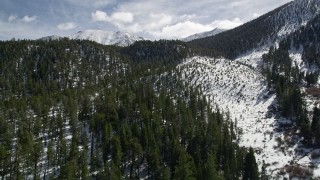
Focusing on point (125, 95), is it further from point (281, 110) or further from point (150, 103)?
point (281, 110)

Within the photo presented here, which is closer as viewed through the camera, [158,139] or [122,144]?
[122,144]

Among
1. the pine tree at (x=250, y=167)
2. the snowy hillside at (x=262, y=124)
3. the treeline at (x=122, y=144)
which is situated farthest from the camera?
the snowy hillside at (x=262, y=124)

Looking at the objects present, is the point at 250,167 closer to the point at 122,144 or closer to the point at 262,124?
the point at 122,144

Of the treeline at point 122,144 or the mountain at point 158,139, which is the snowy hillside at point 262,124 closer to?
the mountain at point 158,139

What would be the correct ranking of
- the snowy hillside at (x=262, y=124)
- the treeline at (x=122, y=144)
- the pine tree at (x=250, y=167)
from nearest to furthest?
the treeline at (x=122, y=144), the pine tree at (x=250, y=167), the snowy hillside at (x=262, y=124)

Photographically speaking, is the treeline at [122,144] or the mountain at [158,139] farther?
the mountain at [158,139]

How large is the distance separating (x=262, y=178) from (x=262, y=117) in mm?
57624

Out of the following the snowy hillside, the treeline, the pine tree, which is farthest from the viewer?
the snowy hillside

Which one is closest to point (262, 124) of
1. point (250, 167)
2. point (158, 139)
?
point (250, 167)

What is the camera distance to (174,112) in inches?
5005

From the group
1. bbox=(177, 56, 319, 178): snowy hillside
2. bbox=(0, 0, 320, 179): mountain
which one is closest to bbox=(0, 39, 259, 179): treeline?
bbox=(0, 0, 320, 179): mountain

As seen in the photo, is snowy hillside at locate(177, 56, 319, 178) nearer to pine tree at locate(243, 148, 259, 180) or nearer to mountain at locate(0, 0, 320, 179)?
mountain at locate(0, 0, 320, 179)

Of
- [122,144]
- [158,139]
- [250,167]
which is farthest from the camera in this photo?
[158,139]

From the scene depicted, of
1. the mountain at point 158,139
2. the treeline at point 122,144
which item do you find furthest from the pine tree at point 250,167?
the mountain at point 158,139
